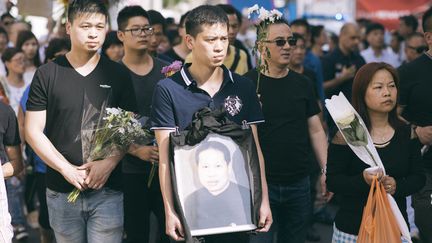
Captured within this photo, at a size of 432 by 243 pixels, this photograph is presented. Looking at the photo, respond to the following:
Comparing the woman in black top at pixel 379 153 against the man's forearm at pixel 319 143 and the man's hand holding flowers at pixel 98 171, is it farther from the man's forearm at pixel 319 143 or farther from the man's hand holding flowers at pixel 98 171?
the man's hand holding flowers at pixel 98 171

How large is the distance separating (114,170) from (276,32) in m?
1.88

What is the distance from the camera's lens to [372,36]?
13906 mm

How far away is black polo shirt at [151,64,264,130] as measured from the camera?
5.09 m

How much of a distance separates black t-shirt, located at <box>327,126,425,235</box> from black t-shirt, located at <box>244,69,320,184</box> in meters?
0.81

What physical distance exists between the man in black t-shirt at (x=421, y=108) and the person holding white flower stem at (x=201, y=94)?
63.7 inches

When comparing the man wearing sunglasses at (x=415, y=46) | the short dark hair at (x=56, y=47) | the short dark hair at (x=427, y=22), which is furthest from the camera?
the man wearing sunglasses at (x=415, y=46)

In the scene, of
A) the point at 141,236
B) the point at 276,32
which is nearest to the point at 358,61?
the point at 276,32

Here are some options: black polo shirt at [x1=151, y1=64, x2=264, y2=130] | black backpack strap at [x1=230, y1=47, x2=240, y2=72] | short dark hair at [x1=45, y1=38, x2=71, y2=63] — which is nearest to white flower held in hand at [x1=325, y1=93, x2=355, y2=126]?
black polo shirt at [x1=151, y1=64, x2=264, y2=130]

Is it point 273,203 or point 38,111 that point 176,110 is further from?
point 273,203

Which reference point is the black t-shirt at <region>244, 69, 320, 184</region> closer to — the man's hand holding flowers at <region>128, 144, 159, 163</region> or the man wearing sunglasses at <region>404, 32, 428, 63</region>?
the man's hand holding flowers at <region>128, 144, 159, 163</region>

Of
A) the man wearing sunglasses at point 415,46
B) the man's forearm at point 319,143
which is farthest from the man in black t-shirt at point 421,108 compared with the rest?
the man wearing sunglasses at point 415,46

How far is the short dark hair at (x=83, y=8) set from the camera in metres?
5.55

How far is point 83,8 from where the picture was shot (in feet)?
18.2

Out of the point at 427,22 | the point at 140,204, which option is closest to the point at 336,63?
the point at 427,22
